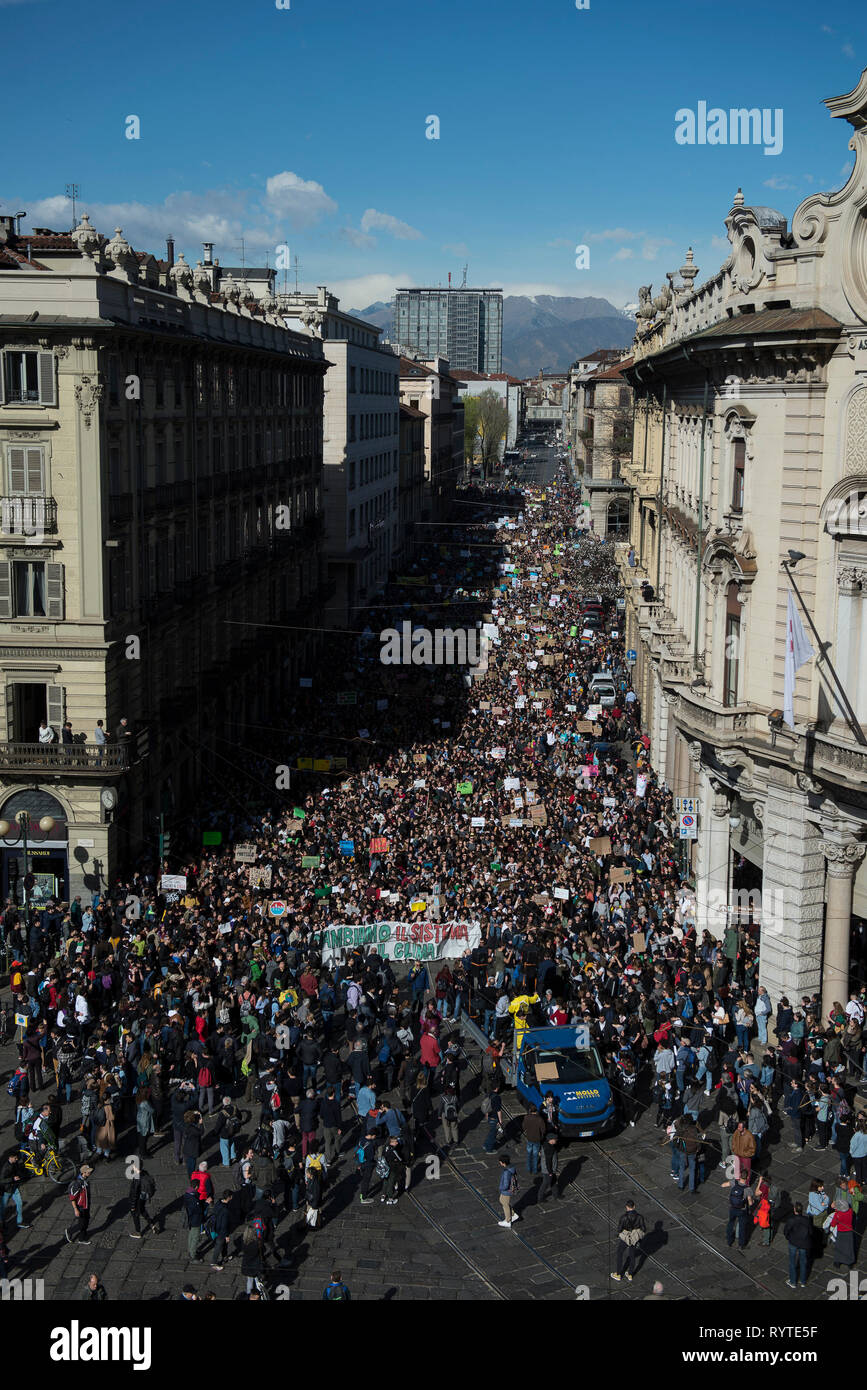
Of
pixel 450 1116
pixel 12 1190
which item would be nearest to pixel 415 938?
pixel 450 1116

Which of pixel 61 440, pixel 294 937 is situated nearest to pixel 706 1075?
pixel 294 937

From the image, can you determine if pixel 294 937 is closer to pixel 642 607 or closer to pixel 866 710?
pixel 866 710

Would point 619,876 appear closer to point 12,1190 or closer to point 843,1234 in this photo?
point 843,1234

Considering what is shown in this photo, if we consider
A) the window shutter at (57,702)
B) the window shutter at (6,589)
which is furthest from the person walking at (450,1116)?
the window shutter at (6,589)

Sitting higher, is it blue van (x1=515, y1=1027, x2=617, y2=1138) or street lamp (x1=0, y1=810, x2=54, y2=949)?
street lamp (x1=0, y1=810, x2=54, y2=949)

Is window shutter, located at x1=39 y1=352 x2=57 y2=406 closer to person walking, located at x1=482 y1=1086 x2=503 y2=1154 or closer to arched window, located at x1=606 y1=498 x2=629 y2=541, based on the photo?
person walking, located at x1=482 y1=1086 x2=503 y2=1154

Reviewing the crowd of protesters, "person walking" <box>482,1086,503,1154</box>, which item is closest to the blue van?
the crowd of protesters

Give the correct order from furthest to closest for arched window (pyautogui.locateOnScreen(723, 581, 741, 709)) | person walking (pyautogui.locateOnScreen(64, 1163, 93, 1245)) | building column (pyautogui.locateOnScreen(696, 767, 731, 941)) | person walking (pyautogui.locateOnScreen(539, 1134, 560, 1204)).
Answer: building column (pyautogui.locateOnScreen(696, 767, 731, 941))
arched window (pyautogui.locateOnScreen(723, 581, 741, 709))
person walking (pyautogui.locateOnScreen(539, 1134, 560, 1204))
person walking (pyautogui.locateOnScreen(64, 1163, 93, 1245))
